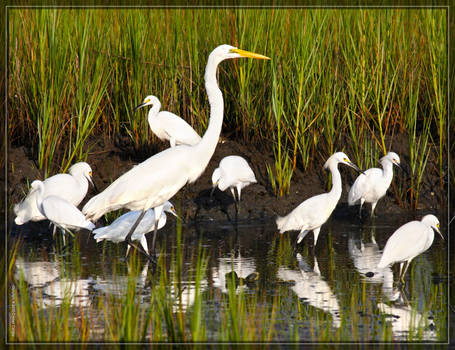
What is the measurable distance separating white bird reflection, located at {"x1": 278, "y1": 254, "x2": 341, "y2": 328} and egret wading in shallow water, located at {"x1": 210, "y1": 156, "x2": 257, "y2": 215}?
1.68m

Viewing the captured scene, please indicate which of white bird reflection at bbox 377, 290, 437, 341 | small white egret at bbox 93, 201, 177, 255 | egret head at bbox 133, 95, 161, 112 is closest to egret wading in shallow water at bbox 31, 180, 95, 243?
small white egret at bbox 93, 201, 177, 255

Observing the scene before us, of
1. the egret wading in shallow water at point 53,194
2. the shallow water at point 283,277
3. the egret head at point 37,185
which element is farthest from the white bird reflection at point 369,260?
the egret head at point 37,185

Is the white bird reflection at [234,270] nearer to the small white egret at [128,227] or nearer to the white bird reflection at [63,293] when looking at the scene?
the small white egret at [128,227]

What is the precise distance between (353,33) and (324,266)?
3.91 m

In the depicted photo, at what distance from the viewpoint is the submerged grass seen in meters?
8.19

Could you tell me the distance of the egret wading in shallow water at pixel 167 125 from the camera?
8.99 meters

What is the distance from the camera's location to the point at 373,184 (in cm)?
804

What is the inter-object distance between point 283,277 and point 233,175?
227 centimetres

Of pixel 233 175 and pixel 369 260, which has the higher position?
pixel 233 175

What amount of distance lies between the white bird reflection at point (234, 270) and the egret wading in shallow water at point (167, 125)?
2747mm

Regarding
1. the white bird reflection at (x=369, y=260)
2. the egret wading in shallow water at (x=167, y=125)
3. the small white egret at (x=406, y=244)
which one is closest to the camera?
the small white egret at (x=406, y=244)

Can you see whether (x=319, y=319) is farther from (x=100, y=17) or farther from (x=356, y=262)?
(x=100, y=17)

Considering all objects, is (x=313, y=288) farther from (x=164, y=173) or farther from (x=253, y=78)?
(x=253, y=78)

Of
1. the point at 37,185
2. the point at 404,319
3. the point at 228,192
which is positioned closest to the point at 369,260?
the point at 404,319
